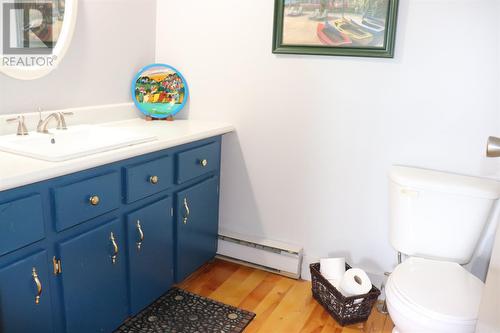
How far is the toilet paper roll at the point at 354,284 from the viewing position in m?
2.00

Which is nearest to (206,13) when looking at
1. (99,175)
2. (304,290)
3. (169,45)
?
(169,45)

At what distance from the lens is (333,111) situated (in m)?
2.18

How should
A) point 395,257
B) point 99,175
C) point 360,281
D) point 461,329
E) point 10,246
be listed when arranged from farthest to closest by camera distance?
point 395,257 → point 360,281 → point 99,175 → point 461,329 → point 10,246

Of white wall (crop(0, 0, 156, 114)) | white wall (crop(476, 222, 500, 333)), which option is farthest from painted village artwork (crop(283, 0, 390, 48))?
white wall (crop(476, 222, 500, 333))

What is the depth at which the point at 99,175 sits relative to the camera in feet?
5.17

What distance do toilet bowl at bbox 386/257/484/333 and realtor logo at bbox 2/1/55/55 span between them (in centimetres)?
176

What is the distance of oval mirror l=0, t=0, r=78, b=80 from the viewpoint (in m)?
1.74

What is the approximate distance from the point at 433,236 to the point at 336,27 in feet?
3.49

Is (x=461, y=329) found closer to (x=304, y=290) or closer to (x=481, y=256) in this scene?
(x=481, y=256)

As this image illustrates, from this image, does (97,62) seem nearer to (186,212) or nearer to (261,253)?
(186,212)

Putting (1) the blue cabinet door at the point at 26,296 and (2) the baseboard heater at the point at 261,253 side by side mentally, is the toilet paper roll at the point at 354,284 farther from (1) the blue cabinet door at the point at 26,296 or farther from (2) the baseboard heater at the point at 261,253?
(1) the blue cabinet door at the point at 26,296

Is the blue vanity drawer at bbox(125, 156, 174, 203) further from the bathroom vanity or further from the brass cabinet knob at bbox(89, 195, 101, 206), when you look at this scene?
the brass cabinet knob at bbox(89, 195, 101, 206)

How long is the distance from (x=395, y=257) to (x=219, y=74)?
52.7 inches

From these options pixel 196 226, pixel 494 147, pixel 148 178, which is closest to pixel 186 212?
pixel 196 226
